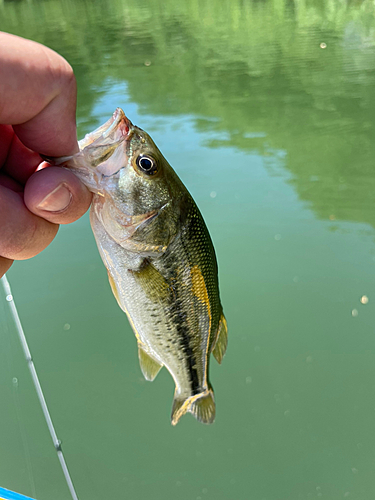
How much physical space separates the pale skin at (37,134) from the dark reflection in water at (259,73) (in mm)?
4163

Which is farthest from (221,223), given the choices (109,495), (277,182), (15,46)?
(15,46)

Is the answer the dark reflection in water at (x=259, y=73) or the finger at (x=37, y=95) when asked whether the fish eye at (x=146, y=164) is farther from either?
the dark reflection in water at (x=259, y=73)

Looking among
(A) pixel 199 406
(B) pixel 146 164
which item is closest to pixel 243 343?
(A) pixel 199 406

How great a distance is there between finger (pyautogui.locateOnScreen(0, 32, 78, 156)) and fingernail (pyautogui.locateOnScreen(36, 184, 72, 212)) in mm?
181

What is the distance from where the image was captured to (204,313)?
72.1 inches

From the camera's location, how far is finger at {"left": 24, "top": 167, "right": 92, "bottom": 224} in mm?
1396

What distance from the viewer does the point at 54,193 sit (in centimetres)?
140

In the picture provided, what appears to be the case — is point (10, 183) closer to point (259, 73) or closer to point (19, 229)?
point (19, 229)

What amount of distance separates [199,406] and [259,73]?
955cm

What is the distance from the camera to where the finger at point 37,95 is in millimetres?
1276

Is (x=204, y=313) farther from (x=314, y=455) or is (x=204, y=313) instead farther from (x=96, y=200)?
(x=314, y=455)

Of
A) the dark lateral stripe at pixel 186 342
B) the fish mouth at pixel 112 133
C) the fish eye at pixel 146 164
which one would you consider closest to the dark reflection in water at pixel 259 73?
the dark lateral stripe at pixel 186 342

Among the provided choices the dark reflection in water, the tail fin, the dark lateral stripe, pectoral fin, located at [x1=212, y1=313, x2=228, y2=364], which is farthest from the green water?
pectoral fin, located at [x1=212, y1=313, x2=228, y2=364]

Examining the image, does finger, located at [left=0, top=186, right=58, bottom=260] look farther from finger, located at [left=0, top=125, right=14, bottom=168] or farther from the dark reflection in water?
the dark reflection in water
